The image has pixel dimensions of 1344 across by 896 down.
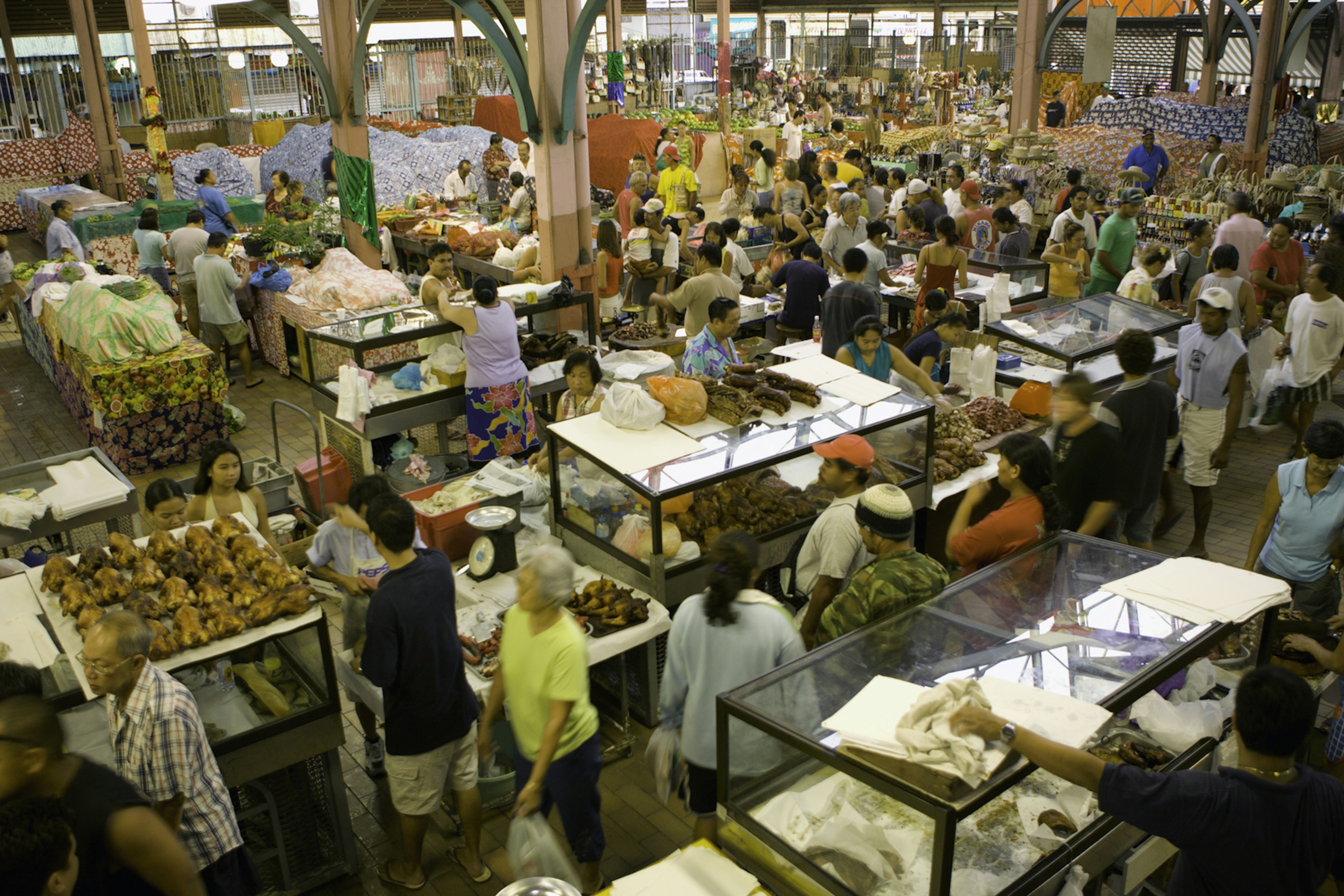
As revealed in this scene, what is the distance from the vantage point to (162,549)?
470 cm

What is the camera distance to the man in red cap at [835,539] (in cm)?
452

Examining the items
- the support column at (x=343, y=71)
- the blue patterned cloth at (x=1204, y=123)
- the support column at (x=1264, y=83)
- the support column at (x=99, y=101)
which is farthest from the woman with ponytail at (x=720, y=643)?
the support column at (x=99, y=101)

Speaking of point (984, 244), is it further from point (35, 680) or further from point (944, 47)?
point (944, 47)

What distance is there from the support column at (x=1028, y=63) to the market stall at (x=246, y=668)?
1455 cm

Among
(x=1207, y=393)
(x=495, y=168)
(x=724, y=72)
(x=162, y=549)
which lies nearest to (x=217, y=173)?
(x=495, y=168)

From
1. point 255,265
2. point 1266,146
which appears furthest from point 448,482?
point 1266,146

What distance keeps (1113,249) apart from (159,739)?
848 centimetres

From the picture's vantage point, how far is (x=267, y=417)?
10023mm

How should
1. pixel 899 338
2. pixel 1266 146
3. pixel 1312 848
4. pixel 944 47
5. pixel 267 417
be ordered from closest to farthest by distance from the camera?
pixel 1312 848, pixel 899 338, pixel 267 417, pixel 1266 146, pixel 944 47

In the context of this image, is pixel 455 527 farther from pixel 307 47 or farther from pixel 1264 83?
pixel 1264 83

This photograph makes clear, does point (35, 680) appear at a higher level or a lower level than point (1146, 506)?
higher

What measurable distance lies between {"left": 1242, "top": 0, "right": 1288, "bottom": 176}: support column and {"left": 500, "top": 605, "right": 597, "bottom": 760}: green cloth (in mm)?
15109

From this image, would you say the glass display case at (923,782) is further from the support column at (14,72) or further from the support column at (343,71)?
the support column at (14,72)

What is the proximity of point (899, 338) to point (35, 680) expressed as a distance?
23.9 feet
